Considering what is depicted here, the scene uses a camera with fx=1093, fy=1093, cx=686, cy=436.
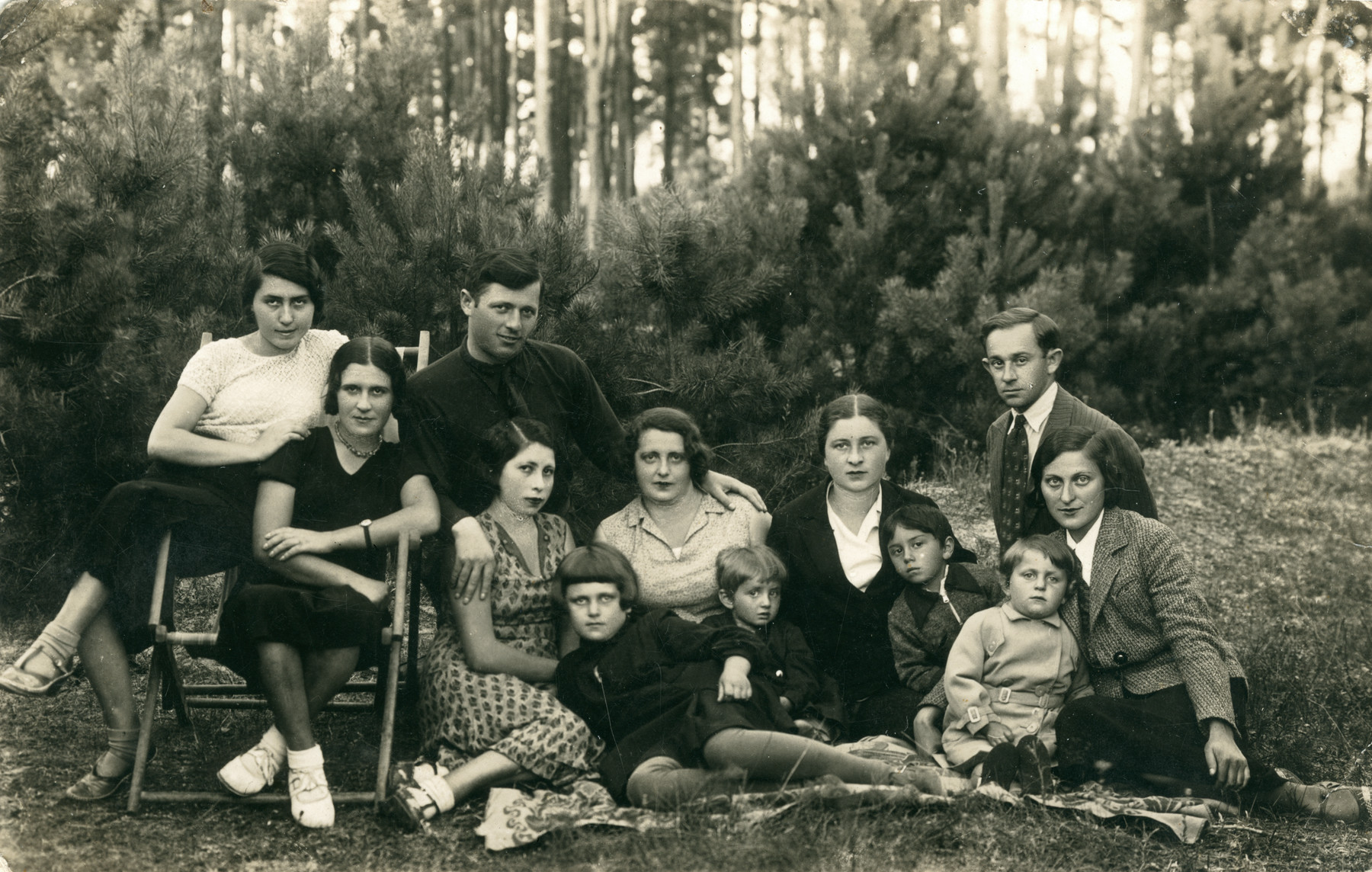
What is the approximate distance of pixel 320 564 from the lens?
3363 millimetres

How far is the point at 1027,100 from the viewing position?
27.5 feet

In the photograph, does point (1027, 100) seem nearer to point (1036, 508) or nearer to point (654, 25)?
point (1036, 508)

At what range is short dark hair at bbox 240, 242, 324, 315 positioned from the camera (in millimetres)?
3584

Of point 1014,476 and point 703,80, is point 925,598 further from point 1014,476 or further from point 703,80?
point 703,80

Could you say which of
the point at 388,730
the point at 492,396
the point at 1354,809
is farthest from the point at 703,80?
the point at 1354,809

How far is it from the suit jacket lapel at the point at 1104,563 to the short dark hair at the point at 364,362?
7.55 ft

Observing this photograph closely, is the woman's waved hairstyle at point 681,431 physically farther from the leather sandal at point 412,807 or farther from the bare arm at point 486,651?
the leather sandal at point 412,807

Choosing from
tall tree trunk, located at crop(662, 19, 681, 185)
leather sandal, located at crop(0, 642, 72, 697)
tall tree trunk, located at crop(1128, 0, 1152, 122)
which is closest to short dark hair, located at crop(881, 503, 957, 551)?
leather sandal, located at crop(0, 642, 72, 697)

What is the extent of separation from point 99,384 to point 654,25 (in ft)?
45.5

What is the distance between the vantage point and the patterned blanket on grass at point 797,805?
2.92 m

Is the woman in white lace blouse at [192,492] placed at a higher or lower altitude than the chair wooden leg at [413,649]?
higher

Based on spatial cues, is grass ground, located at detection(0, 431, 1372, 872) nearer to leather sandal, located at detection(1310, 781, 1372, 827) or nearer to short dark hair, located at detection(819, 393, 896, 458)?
leather sandal, located at detection(1310, 781, 1372, 827)

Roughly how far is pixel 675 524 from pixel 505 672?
760 millimetres

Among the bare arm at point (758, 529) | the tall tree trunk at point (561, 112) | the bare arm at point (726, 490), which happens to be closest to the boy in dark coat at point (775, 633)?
the bare arm at point (758, 529)
